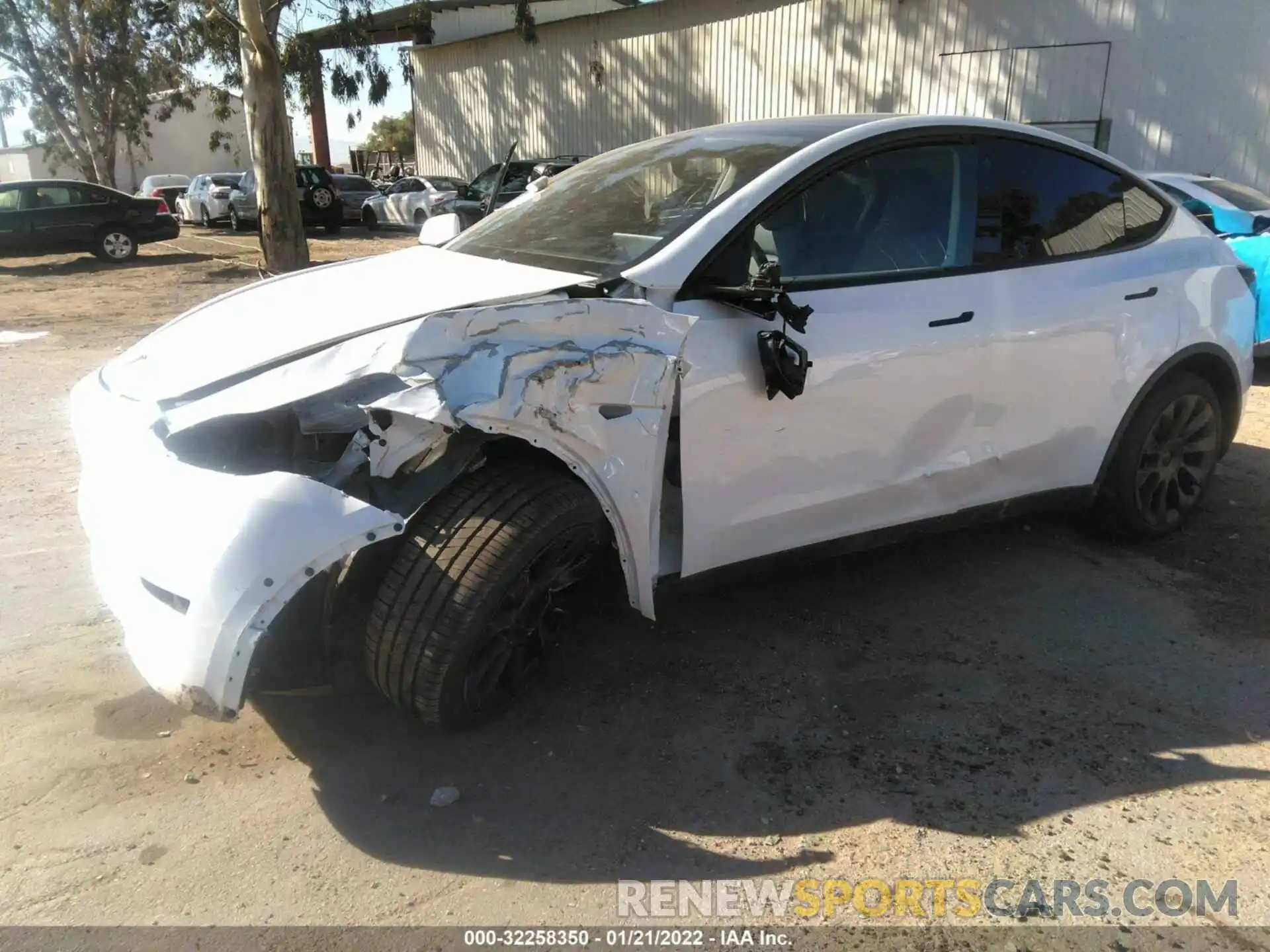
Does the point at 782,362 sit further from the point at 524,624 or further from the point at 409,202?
the point at 409,202

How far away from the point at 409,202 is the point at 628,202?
21996 millimetres

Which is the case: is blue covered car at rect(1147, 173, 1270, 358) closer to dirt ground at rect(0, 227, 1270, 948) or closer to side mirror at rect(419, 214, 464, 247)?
dirt ground at rect(0, 227, 1270, 948)

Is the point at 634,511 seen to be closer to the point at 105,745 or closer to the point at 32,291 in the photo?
the point at 105,745

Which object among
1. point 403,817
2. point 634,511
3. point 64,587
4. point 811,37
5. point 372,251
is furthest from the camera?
point 372,251

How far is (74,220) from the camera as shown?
17.8 m

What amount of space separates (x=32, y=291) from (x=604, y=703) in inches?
572

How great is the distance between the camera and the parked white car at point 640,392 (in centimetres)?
253

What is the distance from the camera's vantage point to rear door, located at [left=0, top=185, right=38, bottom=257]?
17.2 m

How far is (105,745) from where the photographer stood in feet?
9.53

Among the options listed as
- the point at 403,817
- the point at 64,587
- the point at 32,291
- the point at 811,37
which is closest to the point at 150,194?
the point at 32,291

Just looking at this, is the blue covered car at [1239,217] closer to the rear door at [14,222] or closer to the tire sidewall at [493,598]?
the tire sidewall at [493,598]

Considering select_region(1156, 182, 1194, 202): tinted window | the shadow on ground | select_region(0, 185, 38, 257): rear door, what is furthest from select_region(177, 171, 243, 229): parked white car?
the shadow on ground

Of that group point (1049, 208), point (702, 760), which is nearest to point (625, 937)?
point (702, 760)

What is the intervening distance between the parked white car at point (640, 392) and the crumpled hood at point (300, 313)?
2 cm
